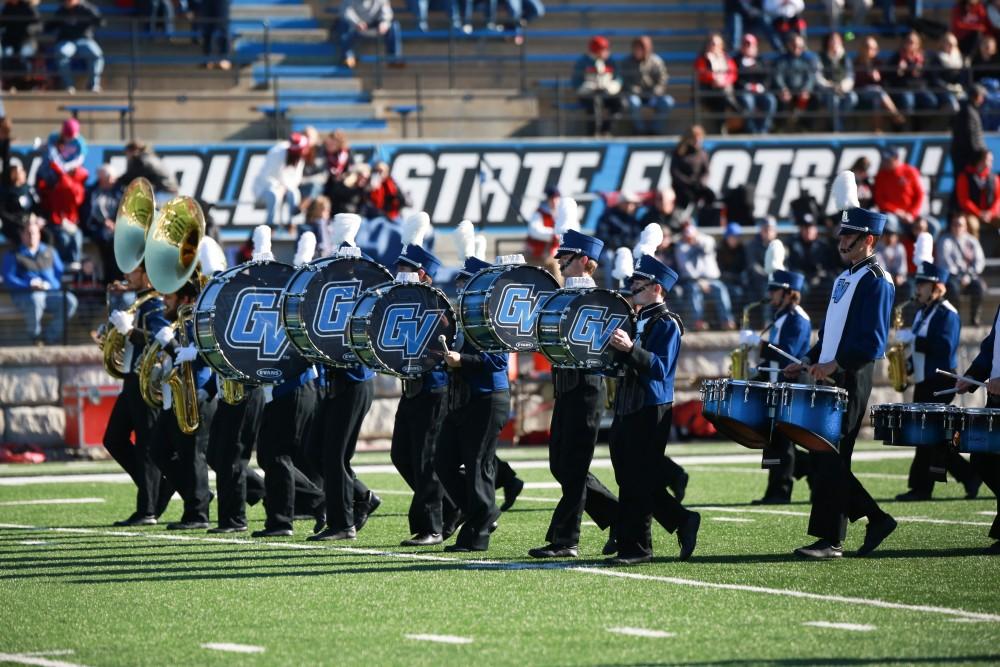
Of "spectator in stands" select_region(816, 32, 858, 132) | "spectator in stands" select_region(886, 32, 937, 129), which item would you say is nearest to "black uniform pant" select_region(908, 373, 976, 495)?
"spectator in stands" select_region(816, 32, 858, 132)

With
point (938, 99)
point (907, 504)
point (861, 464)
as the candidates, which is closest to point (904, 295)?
point (861, 464)

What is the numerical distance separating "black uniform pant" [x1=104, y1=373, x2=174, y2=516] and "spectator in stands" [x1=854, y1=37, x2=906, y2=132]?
44.3 feet

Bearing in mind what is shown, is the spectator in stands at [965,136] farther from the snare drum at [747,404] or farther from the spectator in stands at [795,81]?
the snare drum at [747,404]

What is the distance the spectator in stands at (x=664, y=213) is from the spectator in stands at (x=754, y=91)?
290 centimetres

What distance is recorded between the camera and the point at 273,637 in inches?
280

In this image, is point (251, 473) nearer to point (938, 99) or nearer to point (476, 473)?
point (476, 473)

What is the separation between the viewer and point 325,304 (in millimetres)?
10102

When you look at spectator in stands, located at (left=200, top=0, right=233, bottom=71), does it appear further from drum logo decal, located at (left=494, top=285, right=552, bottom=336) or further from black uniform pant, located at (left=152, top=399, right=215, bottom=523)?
drum logo decal, located at (left=494, top=285, right=552, bottom=336)

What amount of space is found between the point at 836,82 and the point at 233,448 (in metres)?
14.3

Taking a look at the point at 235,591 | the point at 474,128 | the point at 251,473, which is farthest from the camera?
the point at 474,128

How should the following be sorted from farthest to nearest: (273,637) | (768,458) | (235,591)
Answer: (768,458)
(235,591)
(273,637)

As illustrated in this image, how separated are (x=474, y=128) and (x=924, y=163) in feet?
18.8

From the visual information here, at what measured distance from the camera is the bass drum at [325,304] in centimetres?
1005

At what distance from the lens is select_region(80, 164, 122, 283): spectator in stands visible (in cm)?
1848
